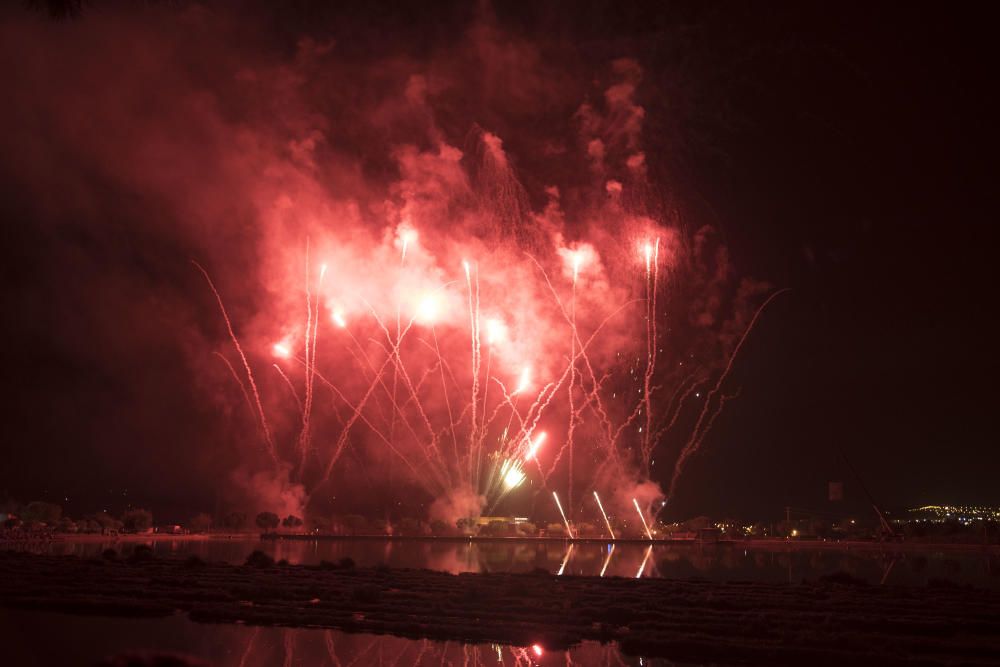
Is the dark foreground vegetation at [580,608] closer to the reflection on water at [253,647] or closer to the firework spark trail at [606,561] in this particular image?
the reflection on water at [253,647]

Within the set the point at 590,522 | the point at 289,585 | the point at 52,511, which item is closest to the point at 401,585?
the point at 289,585

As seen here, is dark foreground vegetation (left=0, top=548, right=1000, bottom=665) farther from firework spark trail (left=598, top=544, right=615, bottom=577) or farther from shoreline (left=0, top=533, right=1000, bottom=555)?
shoreline (left=0, top=533, right=1000, bottom=555)

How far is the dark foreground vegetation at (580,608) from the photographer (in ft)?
70.1

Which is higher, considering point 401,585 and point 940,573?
point 940,573

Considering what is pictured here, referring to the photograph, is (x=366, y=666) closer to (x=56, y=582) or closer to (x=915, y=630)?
(x=915, y=630)

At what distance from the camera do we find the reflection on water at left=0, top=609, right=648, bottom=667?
19030 mm

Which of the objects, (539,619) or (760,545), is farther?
(760,545)

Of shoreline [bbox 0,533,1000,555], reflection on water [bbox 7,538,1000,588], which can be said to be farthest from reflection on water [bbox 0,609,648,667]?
shoreline [bbox 0,533,1000,555]

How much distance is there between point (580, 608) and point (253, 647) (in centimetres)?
1001

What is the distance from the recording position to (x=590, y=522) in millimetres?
93438

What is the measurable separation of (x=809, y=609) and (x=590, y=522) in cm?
6720

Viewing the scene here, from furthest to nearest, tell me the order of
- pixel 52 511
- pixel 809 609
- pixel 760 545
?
pixel 52 511, pixel 760 545, pixel 809 609

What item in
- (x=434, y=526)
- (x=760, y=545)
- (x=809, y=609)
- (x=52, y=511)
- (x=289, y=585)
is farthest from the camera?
(x=52, y=511)

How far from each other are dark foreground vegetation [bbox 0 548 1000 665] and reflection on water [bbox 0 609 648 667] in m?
1.00
